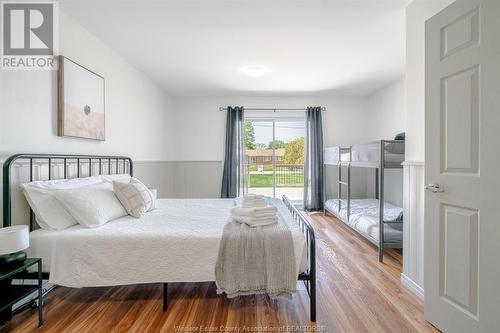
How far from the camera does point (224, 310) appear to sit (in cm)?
177

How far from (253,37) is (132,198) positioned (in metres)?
2.10

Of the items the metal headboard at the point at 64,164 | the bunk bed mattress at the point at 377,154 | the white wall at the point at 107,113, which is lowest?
the metal headboard at the point at 64,164

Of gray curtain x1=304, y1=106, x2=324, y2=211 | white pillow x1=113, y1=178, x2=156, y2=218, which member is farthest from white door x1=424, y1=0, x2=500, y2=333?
gray curtain x1=304, y1=106, x2=324, y2=211

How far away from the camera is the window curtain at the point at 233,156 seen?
496 centimetres

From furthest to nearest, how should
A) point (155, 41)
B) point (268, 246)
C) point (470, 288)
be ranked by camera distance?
point (155, 41) < point (268, 246) < point (470, 288)

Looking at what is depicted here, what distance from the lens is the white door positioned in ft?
4.10

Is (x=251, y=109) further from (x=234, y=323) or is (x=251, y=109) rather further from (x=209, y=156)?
(x=234, y=323)

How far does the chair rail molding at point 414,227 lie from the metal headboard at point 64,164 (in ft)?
10.2

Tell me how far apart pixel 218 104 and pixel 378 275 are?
416cm

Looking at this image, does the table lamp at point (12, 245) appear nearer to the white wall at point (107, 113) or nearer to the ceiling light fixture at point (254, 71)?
the white wall at point (107, 113)

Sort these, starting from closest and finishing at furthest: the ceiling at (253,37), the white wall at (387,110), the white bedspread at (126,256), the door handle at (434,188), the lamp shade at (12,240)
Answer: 1. the lamp shade at (12,240)
2. the door handle at (434,188)
3. the white bedspread at (126,256)
4. the ceiling at (253,37)
5. the white wall at (387,110)

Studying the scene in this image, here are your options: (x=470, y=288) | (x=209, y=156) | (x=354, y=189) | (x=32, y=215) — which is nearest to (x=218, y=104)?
(x=209, y=156)

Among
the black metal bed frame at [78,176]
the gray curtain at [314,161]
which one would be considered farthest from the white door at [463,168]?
the gray curtain at [314,161]

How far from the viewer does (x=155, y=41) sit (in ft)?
8.84
